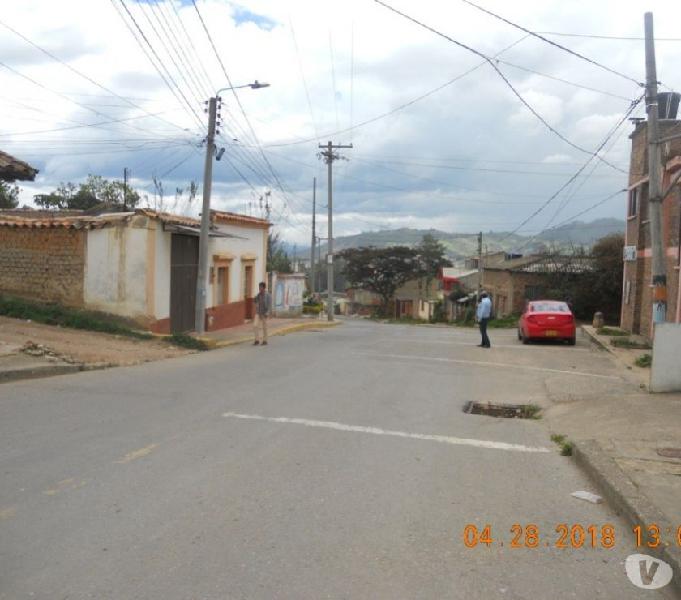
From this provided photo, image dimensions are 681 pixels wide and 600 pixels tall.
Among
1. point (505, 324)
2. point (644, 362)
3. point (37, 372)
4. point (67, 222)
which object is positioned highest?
point (67, 222)

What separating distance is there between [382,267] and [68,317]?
155ft

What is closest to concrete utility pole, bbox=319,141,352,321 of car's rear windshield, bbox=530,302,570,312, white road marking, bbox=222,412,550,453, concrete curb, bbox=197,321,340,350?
concrete curb, bbox=197,321,340,350

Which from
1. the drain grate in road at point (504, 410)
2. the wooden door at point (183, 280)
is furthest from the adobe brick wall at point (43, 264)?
the drain grate in road at point (504, 410)

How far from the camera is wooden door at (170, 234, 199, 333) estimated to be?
64.7 feet

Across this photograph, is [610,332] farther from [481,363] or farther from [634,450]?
[634,450]

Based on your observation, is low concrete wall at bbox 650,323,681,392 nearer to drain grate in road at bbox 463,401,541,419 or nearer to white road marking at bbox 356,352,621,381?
drain grate in road at bbox 463,401,541,419

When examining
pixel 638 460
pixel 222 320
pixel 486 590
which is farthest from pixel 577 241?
pixel 486 590

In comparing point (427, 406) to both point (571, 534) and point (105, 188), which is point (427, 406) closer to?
point (571, 534)

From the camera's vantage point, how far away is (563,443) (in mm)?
7793

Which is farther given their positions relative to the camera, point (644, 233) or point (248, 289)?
point (248, 289)

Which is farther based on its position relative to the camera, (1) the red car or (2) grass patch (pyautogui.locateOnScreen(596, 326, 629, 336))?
(2) grass patch (pyautogui.locateOnScreen(596, 326, 629, 336))

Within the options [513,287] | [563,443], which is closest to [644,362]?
[563,443]

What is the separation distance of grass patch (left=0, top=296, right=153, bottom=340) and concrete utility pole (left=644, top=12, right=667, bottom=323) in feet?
37.9

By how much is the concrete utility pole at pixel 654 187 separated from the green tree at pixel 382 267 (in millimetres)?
50013
